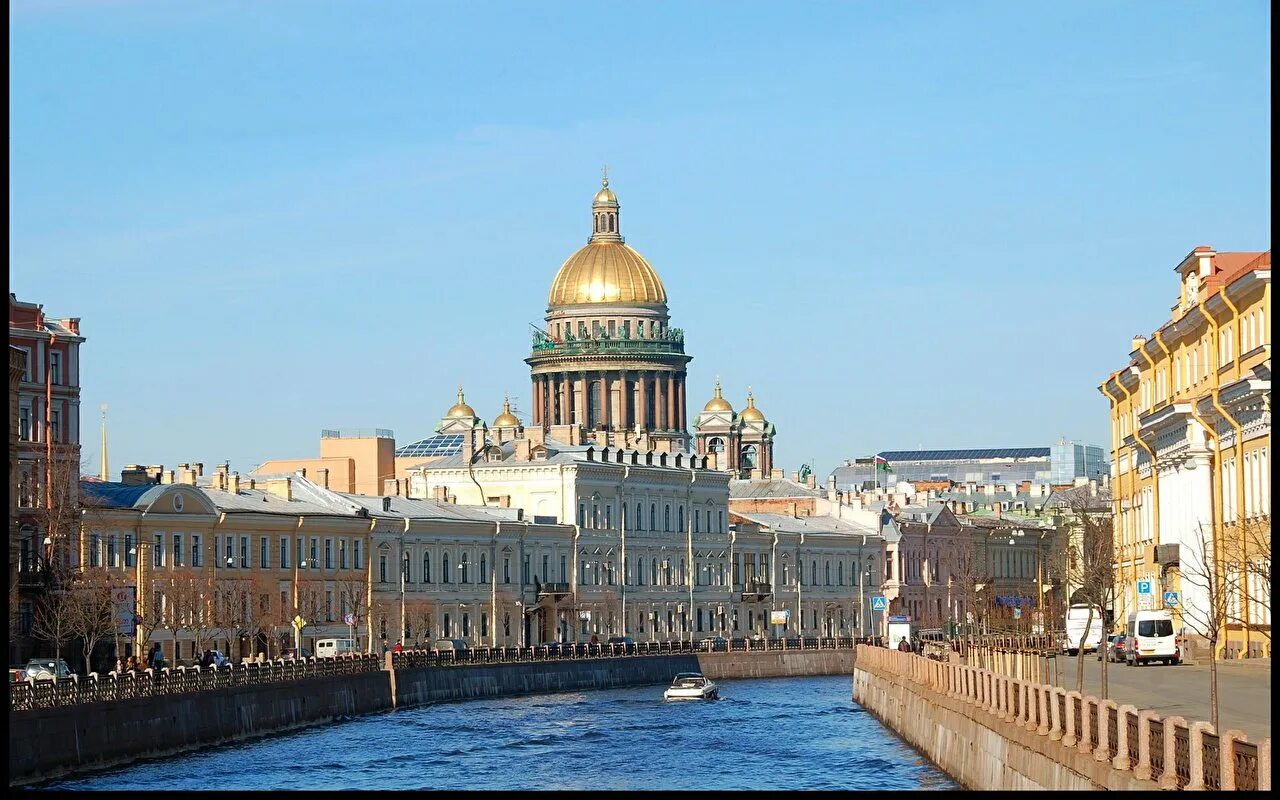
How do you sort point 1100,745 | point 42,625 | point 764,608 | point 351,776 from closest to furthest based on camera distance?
point 1100,745 < point 351,776 < point 42,625 < point 764,608

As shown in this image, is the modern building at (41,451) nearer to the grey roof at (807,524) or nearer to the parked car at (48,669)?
the parked car at (48,669)

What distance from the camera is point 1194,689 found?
43125 mm

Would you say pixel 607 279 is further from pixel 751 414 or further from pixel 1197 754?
A: pixel 1197 754

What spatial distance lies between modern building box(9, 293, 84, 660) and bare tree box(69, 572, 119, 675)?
1.71 m

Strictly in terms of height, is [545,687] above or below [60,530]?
below

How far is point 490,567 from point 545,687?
17.1 meters

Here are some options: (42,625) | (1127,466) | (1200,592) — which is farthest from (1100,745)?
(1127,466)

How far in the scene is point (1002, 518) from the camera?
17350cm

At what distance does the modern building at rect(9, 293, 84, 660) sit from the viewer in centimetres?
7306

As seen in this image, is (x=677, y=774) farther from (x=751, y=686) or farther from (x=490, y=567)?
(x=490, y=567)

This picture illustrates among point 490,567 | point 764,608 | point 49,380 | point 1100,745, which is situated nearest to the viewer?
point 1100,745

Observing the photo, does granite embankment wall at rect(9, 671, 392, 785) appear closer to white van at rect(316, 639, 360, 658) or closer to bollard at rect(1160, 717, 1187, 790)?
white van at rect(316, 639, 360, 658)

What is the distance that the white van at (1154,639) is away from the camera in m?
59.4

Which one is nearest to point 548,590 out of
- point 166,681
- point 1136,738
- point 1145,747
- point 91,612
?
point 91,612
